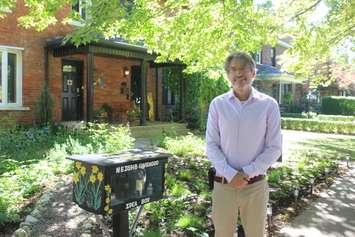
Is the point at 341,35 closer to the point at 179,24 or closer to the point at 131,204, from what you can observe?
the point at 179,24

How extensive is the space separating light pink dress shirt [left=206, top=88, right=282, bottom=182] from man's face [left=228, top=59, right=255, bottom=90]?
0.13 m

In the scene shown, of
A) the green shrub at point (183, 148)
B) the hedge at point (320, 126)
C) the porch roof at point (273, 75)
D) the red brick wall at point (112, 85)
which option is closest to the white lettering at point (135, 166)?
the green shrub at point (183, 148)

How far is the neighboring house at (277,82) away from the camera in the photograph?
34.2 meters

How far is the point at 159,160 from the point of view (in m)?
4.41

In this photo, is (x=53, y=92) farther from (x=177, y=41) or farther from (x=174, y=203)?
(x=174, y=203)

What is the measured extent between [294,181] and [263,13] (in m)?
3.60

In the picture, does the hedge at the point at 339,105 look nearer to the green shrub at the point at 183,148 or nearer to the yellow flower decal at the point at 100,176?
the green shrub at the point at 183,148

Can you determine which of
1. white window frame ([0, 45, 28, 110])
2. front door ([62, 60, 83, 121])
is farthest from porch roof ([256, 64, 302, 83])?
white window frame ([0, 45, 28, 110])

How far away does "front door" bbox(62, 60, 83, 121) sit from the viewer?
17.1 metres

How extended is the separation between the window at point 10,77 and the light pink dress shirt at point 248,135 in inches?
483

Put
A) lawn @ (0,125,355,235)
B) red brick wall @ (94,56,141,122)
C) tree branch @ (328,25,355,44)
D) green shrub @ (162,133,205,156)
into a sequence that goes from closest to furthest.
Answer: lawn @ (0,125,355,235) → green shrub @ (162,133,205,156) → tree branch @ (328,25,355,44) → red brick wall @ (94,56,141,122)

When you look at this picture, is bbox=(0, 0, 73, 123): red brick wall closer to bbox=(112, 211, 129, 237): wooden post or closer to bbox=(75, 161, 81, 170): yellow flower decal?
bbox=(75, 161, 81, 170): yellow flower decal

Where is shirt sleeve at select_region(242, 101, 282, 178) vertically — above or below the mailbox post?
above

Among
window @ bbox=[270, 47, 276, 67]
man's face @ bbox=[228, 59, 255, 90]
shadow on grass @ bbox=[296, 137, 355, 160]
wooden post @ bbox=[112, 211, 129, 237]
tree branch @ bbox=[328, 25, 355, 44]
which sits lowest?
shadow on grass @ bbox=[296, 137, 355, 160]
